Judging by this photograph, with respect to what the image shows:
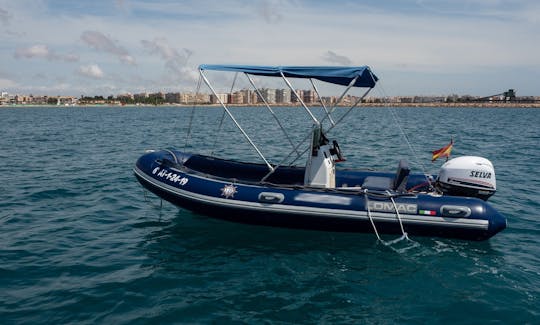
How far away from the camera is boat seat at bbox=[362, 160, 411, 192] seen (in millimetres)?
8750

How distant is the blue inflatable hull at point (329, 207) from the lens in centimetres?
782

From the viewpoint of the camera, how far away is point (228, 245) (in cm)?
815

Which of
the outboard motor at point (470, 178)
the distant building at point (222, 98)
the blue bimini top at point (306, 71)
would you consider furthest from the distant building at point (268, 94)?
the outboard motor at point (470, 178)

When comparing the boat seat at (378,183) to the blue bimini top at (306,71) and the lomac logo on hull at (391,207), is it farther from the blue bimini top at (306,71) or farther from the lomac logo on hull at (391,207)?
the blue bimini top at (306,71)

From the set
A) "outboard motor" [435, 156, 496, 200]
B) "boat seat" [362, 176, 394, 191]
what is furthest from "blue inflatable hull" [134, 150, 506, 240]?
"boat seat" [362, 176, 394, 191]

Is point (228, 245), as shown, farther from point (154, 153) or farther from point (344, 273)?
point (154, 153)

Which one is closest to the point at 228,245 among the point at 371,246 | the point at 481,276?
the point at 371,246

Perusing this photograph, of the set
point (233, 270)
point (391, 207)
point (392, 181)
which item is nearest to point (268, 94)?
point (392, 181)

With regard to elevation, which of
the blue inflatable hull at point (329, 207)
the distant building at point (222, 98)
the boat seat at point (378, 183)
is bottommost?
the blue inflatable hull at point (329, 207)

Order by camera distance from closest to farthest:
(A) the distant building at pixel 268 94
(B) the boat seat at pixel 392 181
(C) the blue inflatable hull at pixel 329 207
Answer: (C) the blue inflatable hull at pixel 329 207, (B) the boat seat at pixel 392 181, (A) the distant building at pixel 268 94

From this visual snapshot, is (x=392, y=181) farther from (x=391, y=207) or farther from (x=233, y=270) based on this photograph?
(x=233, y=270)

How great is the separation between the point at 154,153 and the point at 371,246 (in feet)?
17.7

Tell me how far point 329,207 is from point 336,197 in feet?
0.80

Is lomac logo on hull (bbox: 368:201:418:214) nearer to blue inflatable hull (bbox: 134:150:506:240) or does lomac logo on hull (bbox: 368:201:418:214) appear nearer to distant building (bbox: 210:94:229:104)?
blue inflatable hull (bbox: 134:150:506:240)
